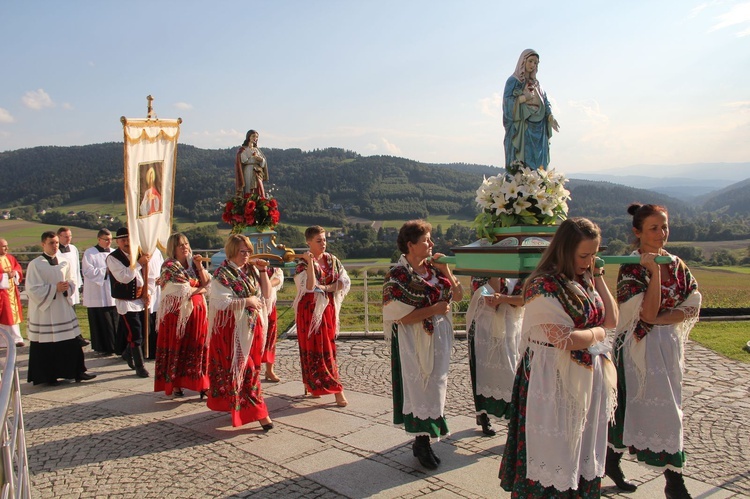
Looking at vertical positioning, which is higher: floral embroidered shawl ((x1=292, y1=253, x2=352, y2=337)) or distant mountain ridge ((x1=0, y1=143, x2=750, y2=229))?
distant mountain ridge ((x1=0, y1=143, x2=750, y2=229))

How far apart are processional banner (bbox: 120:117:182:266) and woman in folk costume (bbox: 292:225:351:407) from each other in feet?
8.33

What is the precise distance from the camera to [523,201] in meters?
4.36

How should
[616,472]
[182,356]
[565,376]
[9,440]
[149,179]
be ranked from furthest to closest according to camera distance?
[149,179], [182,356], [616,472], [565,376], [9,440]

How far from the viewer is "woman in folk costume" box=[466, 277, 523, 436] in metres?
5.29

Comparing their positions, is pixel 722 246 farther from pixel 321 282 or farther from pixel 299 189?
pixel 299 189

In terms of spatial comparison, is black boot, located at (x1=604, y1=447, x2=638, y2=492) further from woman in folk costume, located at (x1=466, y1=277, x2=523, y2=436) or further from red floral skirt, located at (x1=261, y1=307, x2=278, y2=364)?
red floral skirt, located at (x1=261, y1=307, x2=278, y2=364)

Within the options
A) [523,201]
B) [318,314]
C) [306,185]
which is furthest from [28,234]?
[523,201]

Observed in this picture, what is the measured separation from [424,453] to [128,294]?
5.31 metres

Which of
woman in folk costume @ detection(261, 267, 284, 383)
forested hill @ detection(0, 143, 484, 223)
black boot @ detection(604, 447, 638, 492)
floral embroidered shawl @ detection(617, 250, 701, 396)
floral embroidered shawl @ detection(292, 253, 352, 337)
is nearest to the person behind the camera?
floral embroidered shawl @ detection(617, 250, 701, 396)

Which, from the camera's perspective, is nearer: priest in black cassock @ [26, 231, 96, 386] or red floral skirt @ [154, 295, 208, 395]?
red floral skirt @ [154, 295, 208, 395]

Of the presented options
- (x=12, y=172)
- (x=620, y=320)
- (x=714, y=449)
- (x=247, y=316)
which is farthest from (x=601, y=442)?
(x=12, y=172)

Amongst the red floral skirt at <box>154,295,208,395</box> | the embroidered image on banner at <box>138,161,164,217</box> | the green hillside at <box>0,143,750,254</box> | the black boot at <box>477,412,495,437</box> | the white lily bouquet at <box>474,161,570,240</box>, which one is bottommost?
the black boot at <box>477,412,495,437</box>

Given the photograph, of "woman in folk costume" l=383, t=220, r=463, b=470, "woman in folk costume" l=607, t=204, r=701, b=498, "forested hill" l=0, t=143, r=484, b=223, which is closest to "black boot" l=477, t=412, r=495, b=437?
"woman in folk costume" l=383, t=220, r=463, b=470

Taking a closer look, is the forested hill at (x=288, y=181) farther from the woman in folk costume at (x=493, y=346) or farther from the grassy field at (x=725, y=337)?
the woman in folk costume at (x=493, y=346)
